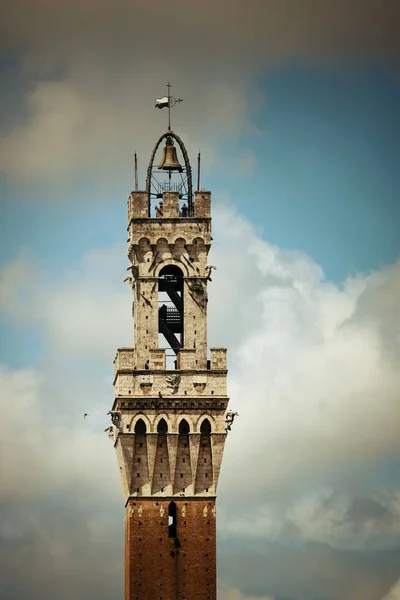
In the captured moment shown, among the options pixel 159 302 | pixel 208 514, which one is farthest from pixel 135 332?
pixel 208 514

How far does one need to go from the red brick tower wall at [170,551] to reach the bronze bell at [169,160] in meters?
21.4

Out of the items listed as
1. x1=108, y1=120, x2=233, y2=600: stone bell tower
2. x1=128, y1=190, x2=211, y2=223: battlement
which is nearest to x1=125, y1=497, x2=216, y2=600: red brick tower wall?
x1=108, y1=120, x2=233, y2=600: stone bell tower

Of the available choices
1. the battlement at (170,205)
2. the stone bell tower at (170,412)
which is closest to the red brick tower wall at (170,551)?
the stone bell tower at (170,412)

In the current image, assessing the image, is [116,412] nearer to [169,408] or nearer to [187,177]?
[169,408]

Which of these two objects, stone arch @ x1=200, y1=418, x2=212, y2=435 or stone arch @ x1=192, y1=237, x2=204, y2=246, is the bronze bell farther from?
stone arch @ x1=200, y1=418, x2=212, y2=435

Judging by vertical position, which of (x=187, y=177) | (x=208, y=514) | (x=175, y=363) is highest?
(x=187, y=177)

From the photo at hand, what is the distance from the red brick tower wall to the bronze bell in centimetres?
2140

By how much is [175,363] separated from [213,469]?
7475 mm

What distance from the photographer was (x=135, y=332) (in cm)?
15700

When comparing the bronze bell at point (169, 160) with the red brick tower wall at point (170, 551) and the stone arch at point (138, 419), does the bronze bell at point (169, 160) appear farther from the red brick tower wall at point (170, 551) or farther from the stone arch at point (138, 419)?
the red brick tower wall at point (170, 551)

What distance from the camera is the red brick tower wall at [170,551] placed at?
152125 millimetres

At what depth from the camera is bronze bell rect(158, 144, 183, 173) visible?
16000cm

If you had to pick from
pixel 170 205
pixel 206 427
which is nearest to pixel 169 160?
pixel 170 205

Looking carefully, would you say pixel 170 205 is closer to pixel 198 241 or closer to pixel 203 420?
pixel 198 241
